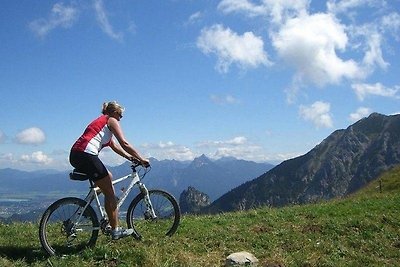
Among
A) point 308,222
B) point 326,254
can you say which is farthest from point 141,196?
point 308,222

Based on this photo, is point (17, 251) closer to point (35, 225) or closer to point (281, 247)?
point (35, 225)

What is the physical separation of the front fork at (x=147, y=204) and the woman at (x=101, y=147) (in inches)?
37.2

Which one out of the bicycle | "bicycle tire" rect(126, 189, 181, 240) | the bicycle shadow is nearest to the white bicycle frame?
the bicycle

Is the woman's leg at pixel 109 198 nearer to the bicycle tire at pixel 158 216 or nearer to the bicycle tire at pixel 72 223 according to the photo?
the bicycle tire at pixel 72 223

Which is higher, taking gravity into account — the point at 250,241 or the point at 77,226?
the point at 77,226

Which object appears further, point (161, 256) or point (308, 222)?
point (308, 222)

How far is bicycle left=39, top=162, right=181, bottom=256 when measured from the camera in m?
10.6

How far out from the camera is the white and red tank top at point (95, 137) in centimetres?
1031

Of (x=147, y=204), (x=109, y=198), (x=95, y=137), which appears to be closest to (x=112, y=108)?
(x=95, y=137)

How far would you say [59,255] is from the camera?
1027 centimetres

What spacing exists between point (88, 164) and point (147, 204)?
229cm

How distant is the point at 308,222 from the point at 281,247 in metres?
3.45

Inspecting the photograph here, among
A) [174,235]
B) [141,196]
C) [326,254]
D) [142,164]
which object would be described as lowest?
[326,254]

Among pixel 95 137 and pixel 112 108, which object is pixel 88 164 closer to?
pixel 95 137
